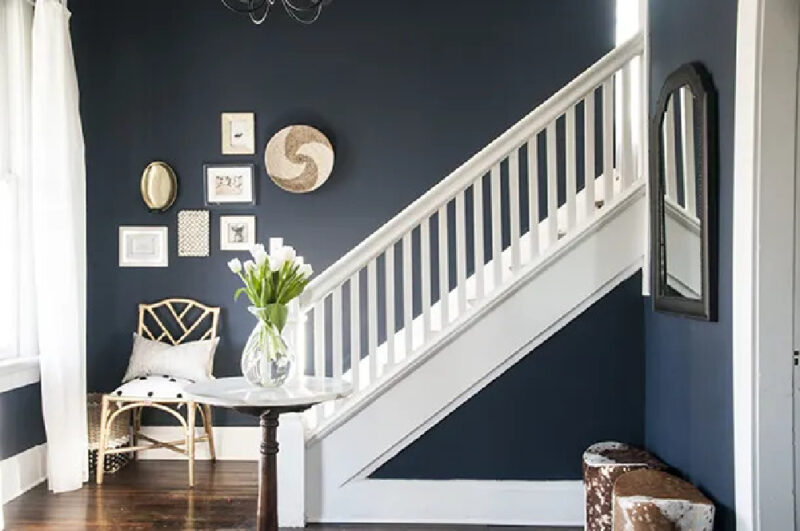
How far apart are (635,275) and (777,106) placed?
1361 millimetres

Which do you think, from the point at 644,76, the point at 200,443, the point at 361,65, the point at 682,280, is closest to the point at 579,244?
the point at 682,280

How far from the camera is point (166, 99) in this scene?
538 cm

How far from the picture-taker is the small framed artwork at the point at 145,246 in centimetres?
536

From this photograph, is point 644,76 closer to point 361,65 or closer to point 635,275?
point 635,275

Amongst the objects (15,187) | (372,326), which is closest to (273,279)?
(372,326)

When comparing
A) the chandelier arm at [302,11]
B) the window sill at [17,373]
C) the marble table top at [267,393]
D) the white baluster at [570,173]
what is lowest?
the window sill at [17,373]

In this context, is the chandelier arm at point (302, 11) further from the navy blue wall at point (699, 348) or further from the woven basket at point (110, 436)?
the woven basket at point (110, 436)

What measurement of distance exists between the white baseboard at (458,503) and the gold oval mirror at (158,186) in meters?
2.50

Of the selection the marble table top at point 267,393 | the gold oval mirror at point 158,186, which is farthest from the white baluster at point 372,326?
the gold oval mirror at point 158,186

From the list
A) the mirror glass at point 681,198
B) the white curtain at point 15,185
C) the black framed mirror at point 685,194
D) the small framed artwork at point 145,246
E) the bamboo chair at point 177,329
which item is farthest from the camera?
the small framed artwork at point 145,246

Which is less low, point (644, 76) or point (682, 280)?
point (644, 76)

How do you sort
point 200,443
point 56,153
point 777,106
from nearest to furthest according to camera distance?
point 777,106 → point 56,153 → point 200,443

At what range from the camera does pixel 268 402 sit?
2.71 meters

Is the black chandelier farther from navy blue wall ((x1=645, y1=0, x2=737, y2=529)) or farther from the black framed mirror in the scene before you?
the black framed mirror
